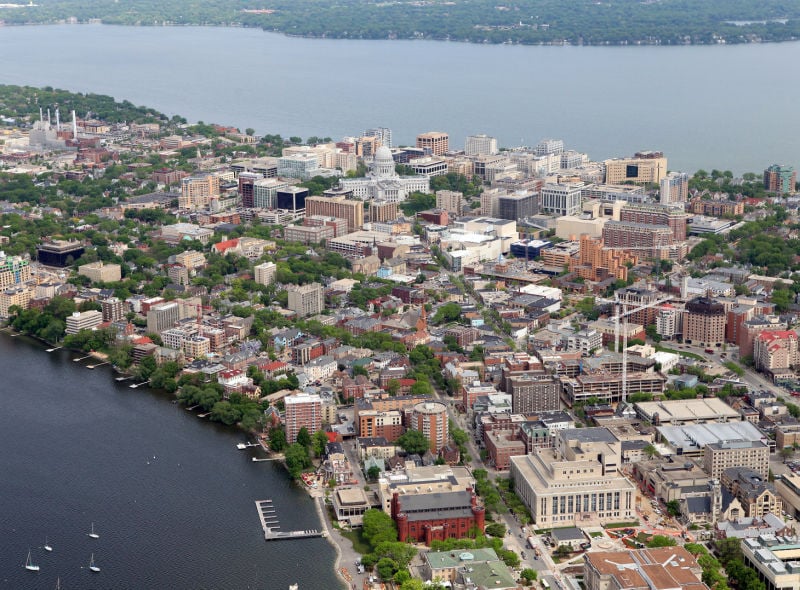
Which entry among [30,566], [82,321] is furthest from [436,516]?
[82,321]

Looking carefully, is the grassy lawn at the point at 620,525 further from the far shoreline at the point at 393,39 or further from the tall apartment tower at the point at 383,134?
the far shoreline at the point at 393,39

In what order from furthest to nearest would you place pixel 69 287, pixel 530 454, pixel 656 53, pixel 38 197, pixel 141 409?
1. pixel 656 53
2. pixel 38 197
3. pixel 69 287
4. pixel 141 409
5. pixel 530 454

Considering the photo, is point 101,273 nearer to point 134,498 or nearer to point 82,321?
point 82,321

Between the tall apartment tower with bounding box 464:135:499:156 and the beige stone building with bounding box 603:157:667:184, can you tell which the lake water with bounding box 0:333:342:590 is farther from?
the tall apartment tower with bounding box 464:135:499:156

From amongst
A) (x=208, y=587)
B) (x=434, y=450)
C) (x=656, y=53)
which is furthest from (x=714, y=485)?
(x=656, y=53)

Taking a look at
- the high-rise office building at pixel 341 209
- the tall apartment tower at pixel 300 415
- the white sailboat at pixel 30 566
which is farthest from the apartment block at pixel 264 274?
the white sailboat at pixel 30 566

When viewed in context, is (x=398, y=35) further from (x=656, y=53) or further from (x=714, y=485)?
(x=714, y=485)
